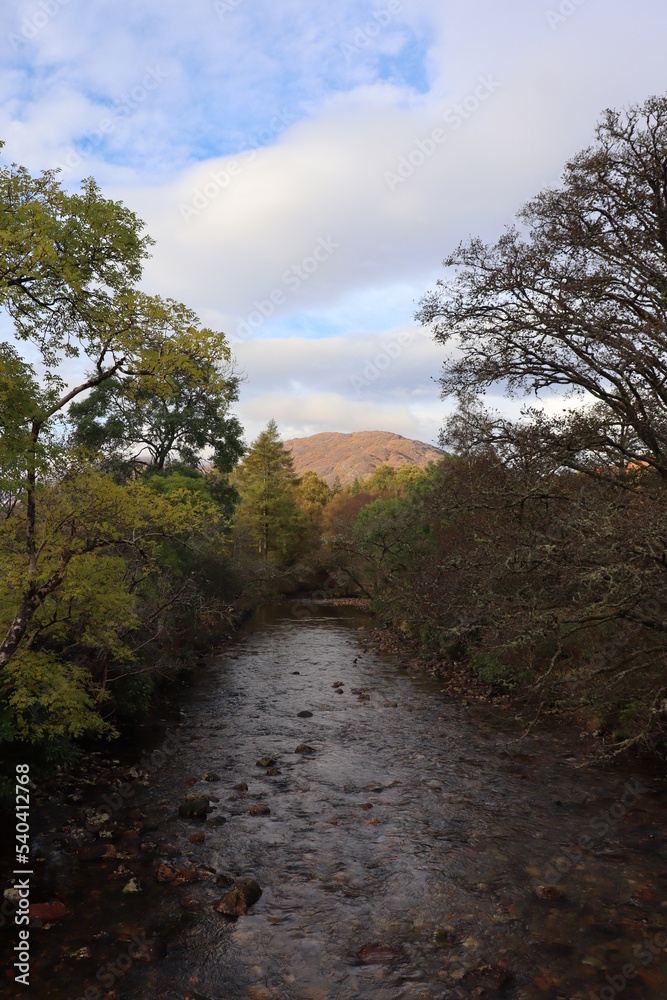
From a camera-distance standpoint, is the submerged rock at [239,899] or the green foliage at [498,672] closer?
the submerged rock at [239,899]

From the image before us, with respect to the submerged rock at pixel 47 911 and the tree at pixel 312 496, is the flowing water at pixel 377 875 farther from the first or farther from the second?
the tree at pixel 312 496

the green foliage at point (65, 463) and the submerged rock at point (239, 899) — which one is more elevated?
the green foliage at point (65, 463)

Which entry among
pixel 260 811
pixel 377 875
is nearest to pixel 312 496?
pixel 260 811

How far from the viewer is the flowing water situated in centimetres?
700

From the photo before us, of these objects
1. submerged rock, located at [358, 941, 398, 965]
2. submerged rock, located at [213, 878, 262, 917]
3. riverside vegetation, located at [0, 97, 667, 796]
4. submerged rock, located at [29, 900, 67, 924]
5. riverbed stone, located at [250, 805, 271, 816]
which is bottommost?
riverbed stone, located at [250, 805, 271, 816]

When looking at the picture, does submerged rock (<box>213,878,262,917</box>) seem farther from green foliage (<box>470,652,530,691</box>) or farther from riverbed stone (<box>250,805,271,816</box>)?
green foliage (<box>470,652,530,691</box>)

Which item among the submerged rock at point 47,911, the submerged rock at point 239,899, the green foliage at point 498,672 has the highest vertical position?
the green foliage at point 498,672

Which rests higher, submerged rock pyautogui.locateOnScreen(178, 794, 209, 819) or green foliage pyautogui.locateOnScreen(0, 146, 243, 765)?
green foliage pyautogui.locateOnScreen(0, 146, 243, 765)

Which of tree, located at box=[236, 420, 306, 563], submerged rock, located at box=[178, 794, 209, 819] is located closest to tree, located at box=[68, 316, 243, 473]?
tree, located at box=[236, 420, 306, 563]

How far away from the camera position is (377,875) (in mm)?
9203

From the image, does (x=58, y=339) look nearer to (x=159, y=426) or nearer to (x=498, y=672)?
(x=498, y=672)

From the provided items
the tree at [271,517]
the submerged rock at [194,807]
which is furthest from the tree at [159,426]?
the submerged rock at [194,807]

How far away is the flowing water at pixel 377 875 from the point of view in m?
7.00

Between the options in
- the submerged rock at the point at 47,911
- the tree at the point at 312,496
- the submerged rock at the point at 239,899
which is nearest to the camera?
the submerged rock at the point at 47,911
